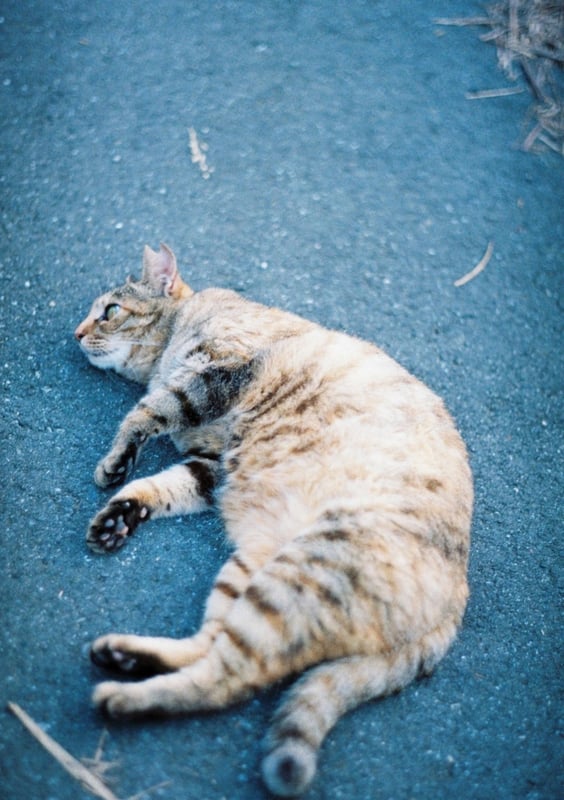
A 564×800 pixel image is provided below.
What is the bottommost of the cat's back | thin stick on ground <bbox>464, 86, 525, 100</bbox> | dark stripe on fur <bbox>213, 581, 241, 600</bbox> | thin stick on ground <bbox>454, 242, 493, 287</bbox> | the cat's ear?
dark stripe on fur <bbox>213, 581, 241, 600</bbox>

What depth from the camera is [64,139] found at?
14.6 ft

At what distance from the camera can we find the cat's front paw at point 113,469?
306 centimetres

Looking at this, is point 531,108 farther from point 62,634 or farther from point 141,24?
point 62,634

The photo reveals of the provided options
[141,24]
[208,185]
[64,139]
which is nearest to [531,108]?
[208,185]

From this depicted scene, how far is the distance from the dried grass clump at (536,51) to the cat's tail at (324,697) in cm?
379

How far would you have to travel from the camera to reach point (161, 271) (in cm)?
373

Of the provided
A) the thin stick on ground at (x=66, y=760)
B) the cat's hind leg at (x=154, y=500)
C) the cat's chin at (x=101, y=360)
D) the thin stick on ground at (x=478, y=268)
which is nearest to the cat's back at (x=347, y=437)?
the cat's hind leg at (x=154, y=500)

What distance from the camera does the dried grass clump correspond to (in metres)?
5.10

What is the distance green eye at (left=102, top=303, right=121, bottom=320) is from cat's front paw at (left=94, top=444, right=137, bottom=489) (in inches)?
34.1

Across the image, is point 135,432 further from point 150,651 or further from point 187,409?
point 150,651

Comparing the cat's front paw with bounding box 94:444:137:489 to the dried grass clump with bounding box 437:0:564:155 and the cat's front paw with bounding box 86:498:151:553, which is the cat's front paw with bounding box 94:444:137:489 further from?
the dried grass clump with bounding box 437:0:564:155

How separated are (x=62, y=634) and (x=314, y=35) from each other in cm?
450

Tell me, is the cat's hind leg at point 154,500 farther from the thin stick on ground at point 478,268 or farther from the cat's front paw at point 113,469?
the thin stick on ground at point 478,268

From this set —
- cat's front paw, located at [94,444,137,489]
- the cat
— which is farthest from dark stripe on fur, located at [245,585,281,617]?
cat's front paw, located at [94,444,137,489]
